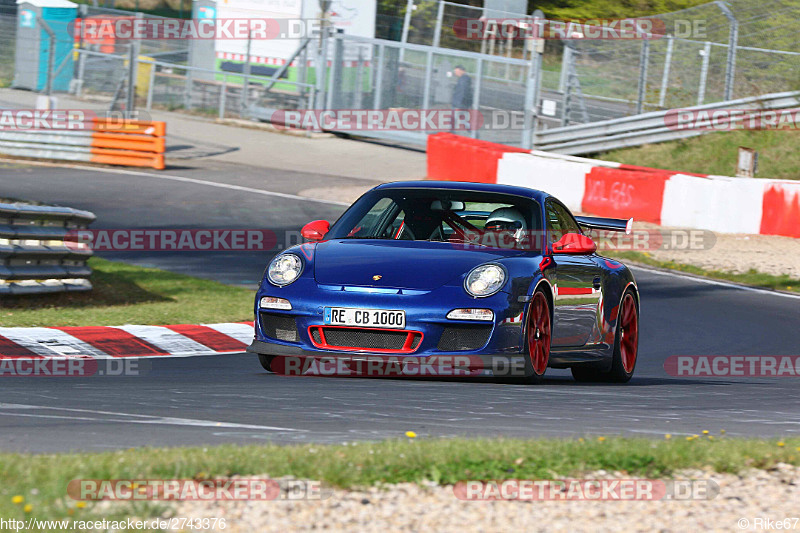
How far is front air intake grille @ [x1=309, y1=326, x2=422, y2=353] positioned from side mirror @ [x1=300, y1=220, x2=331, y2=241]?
112 cm

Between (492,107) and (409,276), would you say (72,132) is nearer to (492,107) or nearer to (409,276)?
(492,107)

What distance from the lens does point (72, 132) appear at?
24.4 metres

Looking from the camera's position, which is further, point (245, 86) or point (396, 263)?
point (245, 86)

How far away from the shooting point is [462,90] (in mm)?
28734

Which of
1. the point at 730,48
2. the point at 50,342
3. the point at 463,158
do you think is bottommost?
the point at 50,342

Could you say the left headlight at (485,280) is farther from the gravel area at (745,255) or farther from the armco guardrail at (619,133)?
the armco guardrail at (619,133)

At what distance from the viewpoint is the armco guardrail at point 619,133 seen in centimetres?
2581

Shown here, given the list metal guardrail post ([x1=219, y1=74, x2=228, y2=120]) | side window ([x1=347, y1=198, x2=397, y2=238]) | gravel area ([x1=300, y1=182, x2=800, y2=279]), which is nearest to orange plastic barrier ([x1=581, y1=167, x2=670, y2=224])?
gravel area ([x1=300, y1=182, x2=800, y2=279])

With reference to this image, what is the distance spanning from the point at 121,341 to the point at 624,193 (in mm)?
11761

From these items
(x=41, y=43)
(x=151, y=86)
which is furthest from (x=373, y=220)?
(x=41, y=43)

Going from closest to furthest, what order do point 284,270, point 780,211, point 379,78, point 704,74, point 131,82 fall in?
point 284,270 → point 780,211 → point 704,74 → point 131,82 → point 379,78

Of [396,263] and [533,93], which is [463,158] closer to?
[533,93]

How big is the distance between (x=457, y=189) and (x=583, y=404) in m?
2.05

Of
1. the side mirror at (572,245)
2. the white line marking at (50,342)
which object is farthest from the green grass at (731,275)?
the white line marking at (50,342)
